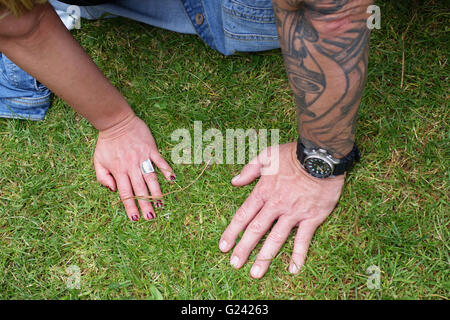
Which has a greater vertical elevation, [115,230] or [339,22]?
[339,22]

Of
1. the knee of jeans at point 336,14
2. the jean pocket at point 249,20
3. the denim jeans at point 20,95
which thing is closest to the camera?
the knee of jeans at point 336,14

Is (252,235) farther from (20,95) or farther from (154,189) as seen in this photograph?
(20,95)

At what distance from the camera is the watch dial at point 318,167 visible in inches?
69.1

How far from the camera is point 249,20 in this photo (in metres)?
2.05

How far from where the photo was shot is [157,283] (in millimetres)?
1905

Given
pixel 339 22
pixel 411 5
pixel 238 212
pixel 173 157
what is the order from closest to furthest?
pixel 339 22 → pixel 238 212 → pixel 173 157 → pixel 411 5

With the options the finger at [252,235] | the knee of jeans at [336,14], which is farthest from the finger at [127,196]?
the knee of jeans at [336,14]

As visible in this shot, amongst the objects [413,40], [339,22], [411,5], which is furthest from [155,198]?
[411,5]

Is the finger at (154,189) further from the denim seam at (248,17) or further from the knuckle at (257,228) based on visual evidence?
the denim seam at (248,17)

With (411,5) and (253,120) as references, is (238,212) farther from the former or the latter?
(411,5)

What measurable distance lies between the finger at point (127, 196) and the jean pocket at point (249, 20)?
983 mm

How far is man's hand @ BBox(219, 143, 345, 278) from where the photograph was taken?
73.1 inches

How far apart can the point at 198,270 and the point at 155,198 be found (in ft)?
1.44
